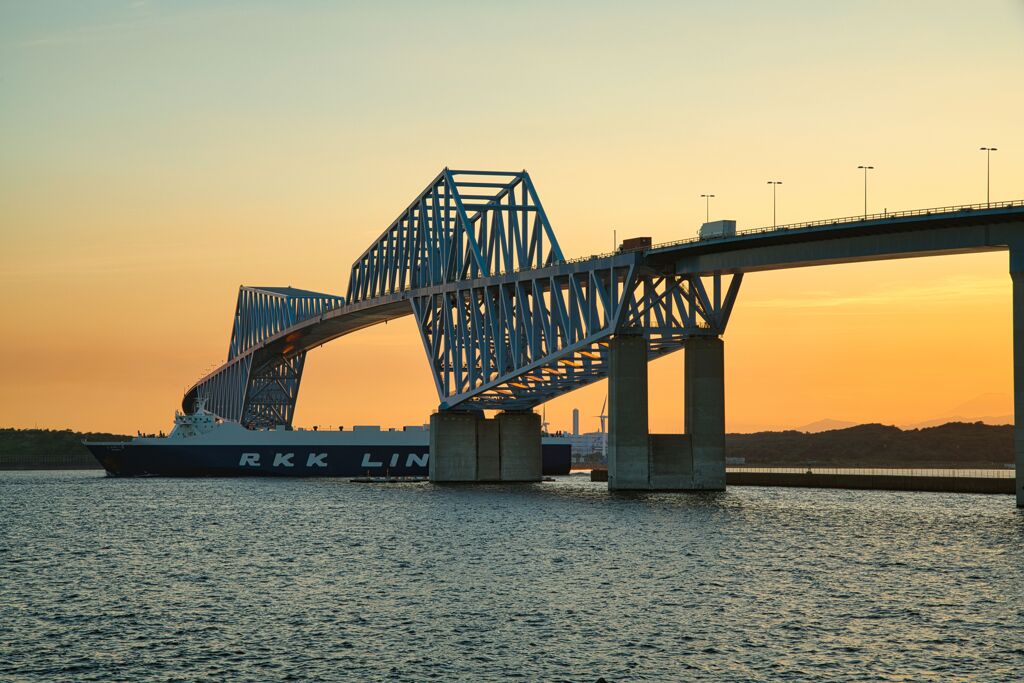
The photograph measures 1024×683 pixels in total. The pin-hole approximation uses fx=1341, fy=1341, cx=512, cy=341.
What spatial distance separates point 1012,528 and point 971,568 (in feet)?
58.7

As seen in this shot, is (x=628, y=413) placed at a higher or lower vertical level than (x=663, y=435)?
higher

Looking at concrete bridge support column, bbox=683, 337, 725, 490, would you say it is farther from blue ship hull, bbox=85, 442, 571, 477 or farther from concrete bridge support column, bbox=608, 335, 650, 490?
blue ship hull, bbox=85, 442, 571, 477

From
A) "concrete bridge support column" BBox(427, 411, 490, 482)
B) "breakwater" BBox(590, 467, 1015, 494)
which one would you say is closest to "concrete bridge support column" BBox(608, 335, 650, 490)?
"concrete bridge support column" BBox(427, 411, 490, 482)

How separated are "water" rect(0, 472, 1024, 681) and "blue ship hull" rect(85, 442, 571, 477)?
212ft

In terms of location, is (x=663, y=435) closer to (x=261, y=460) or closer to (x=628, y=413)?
(x=628, y=413)

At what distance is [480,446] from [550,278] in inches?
898

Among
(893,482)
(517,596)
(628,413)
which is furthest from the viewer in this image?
(893,482)

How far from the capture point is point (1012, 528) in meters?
68.8

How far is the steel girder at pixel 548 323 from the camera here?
95.3m

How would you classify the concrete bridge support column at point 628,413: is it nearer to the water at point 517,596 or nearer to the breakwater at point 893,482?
the water at point 517,596

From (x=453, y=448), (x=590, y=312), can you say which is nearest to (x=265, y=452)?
(x=453, y=448)

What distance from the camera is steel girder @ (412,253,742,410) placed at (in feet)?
313

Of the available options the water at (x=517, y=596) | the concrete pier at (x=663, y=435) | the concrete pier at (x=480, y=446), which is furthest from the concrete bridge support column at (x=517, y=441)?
the water at (x=517, y=596)

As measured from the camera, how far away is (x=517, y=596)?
4569 centimetres
